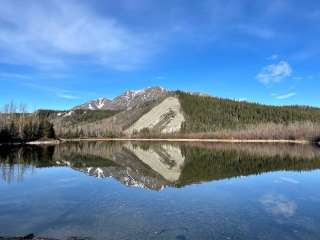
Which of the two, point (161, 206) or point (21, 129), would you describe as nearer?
point (161, 206)

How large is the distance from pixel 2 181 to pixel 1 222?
17.6 m

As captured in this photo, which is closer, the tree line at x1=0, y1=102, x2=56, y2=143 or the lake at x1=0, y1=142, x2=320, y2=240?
the lake at x1=0, y1=142, x2=320, y2=240

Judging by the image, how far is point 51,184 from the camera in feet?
120

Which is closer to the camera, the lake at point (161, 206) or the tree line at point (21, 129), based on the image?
the lake at point (161, 206)

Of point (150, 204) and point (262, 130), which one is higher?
point (262, 130)

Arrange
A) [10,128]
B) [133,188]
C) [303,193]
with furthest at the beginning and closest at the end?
[10,128]
[133,188]
[303,193]

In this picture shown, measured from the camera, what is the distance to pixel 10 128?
124 m

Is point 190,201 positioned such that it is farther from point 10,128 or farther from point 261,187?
point 10,128

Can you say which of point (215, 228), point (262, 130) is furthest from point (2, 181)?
point (262, 130)

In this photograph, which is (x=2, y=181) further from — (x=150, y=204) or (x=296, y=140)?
(x=296, y=140)

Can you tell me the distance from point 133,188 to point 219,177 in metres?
11.6

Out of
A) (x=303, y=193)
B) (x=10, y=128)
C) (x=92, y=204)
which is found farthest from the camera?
(x=10, y=128)

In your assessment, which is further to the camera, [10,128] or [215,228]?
[10,128]

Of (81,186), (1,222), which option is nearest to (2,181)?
(81,186)
